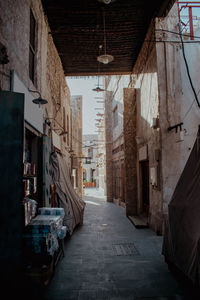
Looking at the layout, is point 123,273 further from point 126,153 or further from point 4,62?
point 126,153

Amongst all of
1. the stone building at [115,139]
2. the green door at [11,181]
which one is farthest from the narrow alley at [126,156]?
the stone building at [115,139]

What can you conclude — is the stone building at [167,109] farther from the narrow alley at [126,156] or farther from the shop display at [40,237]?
the shop display at [40,237]

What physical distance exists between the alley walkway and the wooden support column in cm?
282

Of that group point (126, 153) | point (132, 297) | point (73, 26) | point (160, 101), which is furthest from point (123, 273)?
point (73, 26)

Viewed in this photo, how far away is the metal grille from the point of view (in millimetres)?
4979

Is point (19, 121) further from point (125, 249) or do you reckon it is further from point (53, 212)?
point (125, 249)

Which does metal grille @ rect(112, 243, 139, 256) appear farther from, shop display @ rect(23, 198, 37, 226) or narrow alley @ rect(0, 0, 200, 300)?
shop display @ rect(23, 198, 37, 226)

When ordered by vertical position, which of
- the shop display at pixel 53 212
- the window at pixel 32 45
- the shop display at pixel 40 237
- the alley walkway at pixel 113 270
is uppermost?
the window at pixel 32 45

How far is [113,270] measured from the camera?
161 inches

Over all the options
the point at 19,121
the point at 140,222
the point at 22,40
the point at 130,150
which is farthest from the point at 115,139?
the point at 19,121

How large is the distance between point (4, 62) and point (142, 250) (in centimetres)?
454

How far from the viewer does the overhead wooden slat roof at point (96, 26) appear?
6.63 m

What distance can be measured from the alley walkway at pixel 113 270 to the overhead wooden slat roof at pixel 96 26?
6.43 m

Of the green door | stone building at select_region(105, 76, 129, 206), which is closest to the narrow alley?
the green door
